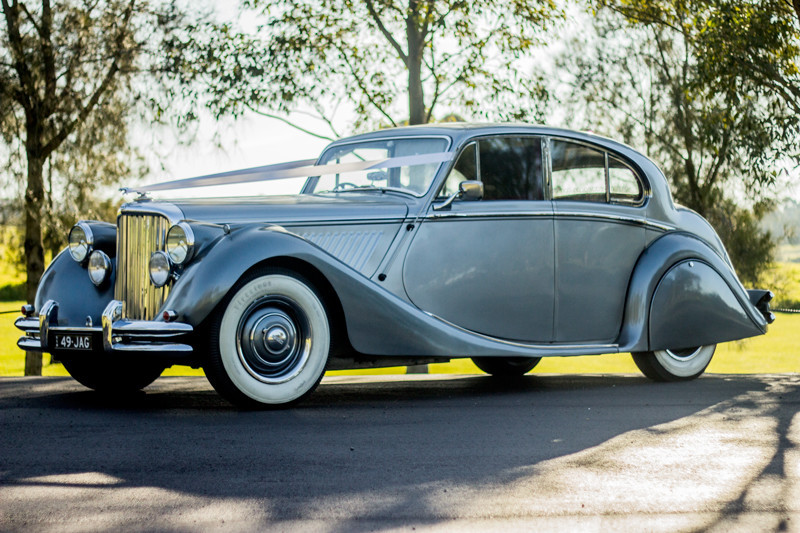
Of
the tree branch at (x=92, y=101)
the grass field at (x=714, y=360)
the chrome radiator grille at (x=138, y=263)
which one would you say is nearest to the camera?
the chrome radiator grille at (x=138, y=263)

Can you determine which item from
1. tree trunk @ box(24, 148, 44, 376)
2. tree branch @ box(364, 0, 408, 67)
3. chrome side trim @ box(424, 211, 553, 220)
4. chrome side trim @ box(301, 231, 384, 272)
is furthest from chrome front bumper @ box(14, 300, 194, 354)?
tree trunk @ box(24, 148, 44, 376)

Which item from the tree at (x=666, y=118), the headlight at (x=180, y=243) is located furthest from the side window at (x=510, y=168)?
the tree at (x=666, y=118)

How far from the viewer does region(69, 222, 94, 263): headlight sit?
6.39 metres

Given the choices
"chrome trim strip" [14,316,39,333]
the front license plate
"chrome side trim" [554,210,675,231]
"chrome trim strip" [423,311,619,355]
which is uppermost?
"chrome side trim" [554,210,675,231]

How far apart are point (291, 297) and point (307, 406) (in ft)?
2.35

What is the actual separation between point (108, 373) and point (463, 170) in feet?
9.74

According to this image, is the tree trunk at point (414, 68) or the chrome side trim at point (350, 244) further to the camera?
the tree trunk at point (414, 68)

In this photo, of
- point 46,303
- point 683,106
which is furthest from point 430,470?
point 683,106

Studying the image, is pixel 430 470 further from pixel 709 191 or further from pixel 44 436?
pixel 709 191

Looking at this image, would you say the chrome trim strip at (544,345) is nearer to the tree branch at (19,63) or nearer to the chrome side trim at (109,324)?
the chrome side trim at (109,324)

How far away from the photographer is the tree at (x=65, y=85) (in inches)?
627

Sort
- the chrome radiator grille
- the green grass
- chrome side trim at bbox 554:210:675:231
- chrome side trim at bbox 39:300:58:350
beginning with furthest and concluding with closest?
the green grass < chrome side trim at bbox 554:210:675:231 < chrome side trim at bbox 39:300:58:350 < the chrome radiator grille

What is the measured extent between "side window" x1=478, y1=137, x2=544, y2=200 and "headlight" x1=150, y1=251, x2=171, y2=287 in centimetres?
246

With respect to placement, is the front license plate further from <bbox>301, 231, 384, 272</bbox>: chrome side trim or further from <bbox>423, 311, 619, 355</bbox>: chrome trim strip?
<bbox>423, 311, 619, 355</bbox>: chrome trim strip
